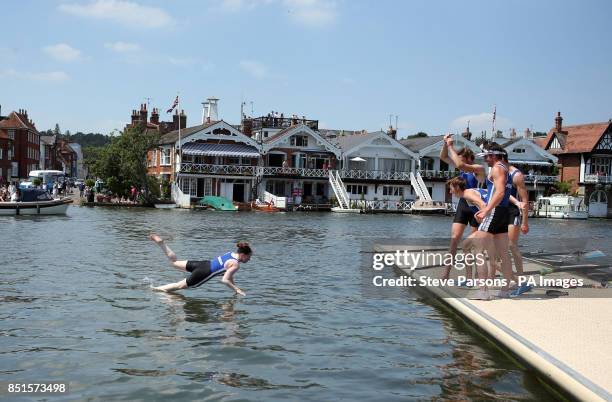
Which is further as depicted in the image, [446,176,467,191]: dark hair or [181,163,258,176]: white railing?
[181,163,258,176]: white railing

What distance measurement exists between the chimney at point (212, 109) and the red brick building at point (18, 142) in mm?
34945

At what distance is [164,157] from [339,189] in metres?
18.8

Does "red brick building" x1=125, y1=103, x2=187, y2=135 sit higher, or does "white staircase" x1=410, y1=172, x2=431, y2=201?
"red brick building" x1=125, y1=103, x2=187, y2=135

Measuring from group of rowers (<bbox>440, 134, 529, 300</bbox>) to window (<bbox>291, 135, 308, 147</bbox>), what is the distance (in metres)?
56.2

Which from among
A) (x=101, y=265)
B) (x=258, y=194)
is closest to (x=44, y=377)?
(x=101, y=265)

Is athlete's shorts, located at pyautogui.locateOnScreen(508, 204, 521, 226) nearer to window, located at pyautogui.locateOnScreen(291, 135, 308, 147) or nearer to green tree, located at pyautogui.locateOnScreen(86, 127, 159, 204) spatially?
green tree, located at pyautogui.locateOnScreen(86, 127, 159, 204)

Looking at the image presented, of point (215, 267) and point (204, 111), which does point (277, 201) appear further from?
point (215, 267)

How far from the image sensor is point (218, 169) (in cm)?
6412

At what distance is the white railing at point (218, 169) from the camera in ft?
205

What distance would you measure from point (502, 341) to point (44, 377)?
611cm

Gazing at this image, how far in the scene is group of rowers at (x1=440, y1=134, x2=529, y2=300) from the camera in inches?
423

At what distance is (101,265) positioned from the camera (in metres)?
18.5

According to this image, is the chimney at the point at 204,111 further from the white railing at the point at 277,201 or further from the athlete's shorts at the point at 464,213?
the athlete's shorts at the point at 464,213

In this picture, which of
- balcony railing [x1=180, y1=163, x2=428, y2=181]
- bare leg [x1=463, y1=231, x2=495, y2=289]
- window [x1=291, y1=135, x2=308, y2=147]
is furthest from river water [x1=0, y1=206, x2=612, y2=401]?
window [x1=291, y1=135, x2=308, y2=147]
